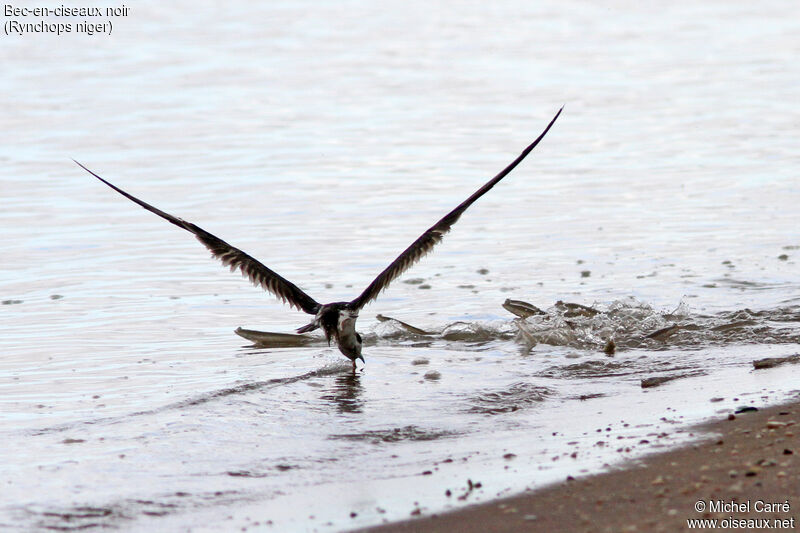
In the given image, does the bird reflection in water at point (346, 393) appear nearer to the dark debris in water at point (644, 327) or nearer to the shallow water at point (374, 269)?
the shallow water at point (374, 269)

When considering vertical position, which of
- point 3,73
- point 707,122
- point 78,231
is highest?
point 3,73

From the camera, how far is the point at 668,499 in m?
5.17

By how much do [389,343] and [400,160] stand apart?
822 cm

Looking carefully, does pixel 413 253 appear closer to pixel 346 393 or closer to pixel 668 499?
pixel 346 393

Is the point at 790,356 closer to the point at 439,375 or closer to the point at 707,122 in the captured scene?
the point at 439,375

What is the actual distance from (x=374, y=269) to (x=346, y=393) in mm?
4084

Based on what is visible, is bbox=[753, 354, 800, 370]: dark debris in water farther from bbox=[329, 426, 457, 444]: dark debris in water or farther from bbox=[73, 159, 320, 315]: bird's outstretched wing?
bbox=[73, 159, 320, 315]: bird's outstretched wing

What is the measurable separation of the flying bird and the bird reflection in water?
0.18m

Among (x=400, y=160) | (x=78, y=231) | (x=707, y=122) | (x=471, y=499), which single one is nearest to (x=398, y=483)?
(x=471, y=499)

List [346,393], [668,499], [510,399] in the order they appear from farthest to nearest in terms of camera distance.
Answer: [346,393] < [510,399] < [668,499]

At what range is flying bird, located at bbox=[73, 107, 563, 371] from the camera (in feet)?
27.8

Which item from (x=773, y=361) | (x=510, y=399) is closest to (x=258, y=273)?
(x=510, y=399)

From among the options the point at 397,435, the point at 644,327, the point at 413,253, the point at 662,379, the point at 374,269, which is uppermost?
the point at 413,253

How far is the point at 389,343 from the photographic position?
965 centimetres
